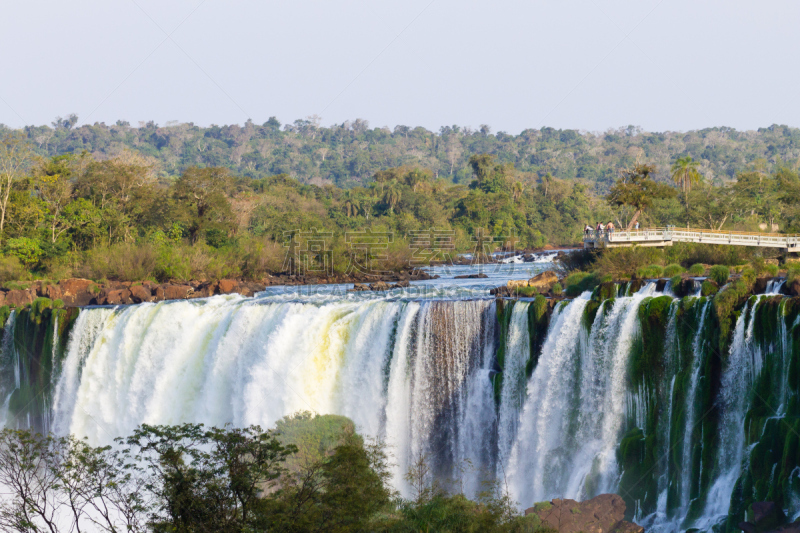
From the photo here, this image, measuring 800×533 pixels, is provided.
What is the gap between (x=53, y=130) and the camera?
139m

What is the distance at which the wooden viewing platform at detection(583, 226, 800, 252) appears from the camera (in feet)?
86.3

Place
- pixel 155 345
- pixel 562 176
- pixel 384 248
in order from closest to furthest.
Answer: pixel 155 345 → pixel 384 248 → pixel 562 176

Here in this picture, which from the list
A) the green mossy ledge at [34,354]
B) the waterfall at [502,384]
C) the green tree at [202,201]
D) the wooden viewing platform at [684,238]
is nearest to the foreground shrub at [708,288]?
the waterfall at [502,384]

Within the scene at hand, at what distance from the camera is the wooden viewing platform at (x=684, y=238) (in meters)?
26.3

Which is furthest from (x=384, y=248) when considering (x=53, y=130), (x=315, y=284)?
(x=53, y=130)

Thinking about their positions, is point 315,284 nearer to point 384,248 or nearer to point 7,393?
point 384,248

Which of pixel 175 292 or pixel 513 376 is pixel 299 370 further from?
pixel 175 292

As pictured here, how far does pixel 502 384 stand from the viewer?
18219 millimetres

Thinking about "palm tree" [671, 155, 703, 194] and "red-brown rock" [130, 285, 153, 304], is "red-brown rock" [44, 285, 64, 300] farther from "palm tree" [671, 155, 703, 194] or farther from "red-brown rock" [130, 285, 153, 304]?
"palm tree" [671, 155, 703, 194]

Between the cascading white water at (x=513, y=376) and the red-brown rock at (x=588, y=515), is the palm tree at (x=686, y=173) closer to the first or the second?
the cascading white water at (x=513, y=376)

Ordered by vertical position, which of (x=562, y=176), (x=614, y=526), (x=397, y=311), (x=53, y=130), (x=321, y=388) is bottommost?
(x=614, y=526)

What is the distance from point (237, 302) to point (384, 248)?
17.1m

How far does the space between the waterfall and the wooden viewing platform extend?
9.34 m

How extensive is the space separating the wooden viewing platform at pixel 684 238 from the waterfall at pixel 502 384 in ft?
30.6
